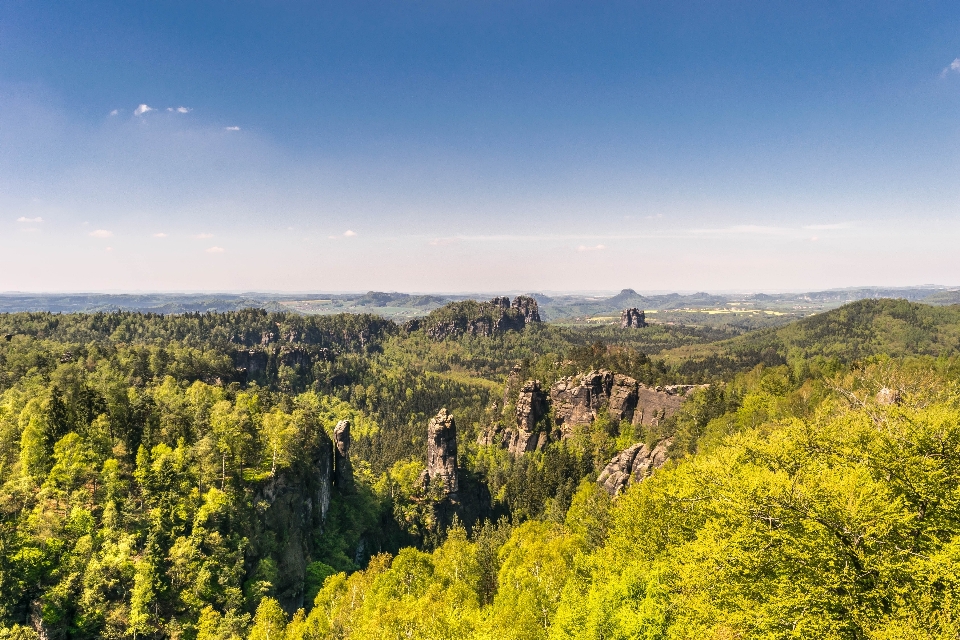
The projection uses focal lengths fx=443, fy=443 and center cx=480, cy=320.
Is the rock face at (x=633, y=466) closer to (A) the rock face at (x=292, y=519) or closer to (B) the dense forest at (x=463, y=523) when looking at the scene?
(B) the dense forest at (x=463, y=523)

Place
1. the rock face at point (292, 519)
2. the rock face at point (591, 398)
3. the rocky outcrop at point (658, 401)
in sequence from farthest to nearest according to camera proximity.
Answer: the rock face at point (591, 398) < the rocky outcrop at point (658, 401) < the rock face at point (292, 519)

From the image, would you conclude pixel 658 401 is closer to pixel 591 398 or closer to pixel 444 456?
pixel 591 398

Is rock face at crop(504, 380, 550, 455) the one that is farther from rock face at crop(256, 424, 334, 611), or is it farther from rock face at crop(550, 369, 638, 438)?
rock face at crop(256, 424, 334, 611)

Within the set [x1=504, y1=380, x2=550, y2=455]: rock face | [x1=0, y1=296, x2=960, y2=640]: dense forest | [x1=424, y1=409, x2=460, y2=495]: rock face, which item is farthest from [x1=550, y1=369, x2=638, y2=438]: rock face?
[x1=424, y1=409, x2=460, y2=495]: rock face

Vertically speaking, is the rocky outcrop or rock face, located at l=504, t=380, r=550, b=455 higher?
the rocky outcrop

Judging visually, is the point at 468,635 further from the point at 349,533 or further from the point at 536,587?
the point at 349,533

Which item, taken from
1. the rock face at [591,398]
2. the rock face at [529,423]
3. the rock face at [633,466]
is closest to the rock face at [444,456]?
the rock face at [633,466]
